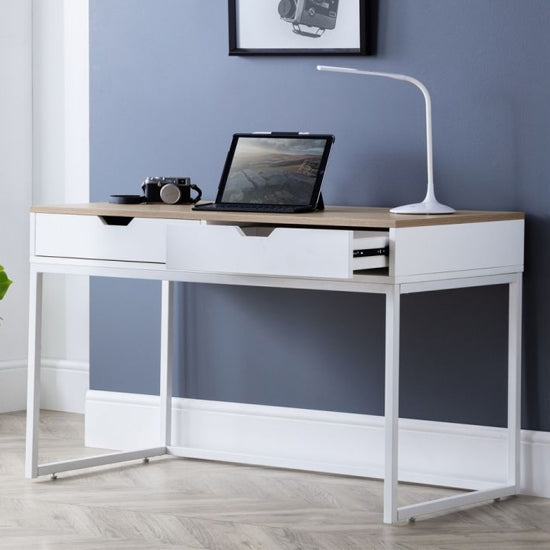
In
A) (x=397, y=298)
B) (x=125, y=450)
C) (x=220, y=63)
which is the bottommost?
(x=125, y=450)

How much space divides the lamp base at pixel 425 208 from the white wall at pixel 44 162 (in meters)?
1.59

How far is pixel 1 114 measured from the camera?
446cm

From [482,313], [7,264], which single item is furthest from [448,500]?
[7,264]

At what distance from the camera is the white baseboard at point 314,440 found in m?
3.40

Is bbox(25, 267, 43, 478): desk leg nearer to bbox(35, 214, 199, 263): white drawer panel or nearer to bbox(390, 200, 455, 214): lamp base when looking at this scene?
bbox(35, 214, 199, 263): white drawer panel

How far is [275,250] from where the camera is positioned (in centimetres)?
298

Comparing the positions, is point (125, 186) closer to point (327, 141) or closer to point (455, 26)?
point (327, 141)

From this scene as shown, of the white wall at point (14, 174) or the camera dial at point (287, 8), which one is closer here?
the camera dial at point (287, 8)

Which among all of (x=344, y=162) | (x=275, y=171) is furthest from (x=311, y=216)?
(x=344, y=162)

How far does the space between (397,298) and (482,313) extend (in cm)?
53

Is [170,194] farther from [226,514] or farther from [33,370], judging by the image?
[226,514]

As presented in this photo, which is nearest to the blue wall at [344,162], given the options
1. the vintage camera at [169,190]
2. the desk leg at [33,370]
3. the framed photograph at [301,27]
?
the framed photograph at [301,27]

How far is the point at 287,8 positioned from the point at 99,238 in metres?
0.85

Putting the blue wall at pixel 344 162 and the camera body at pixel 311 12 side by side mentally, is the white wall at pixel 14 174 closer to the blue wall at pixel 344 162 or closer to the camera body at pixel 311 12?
the blue wall at pixel 344 162
